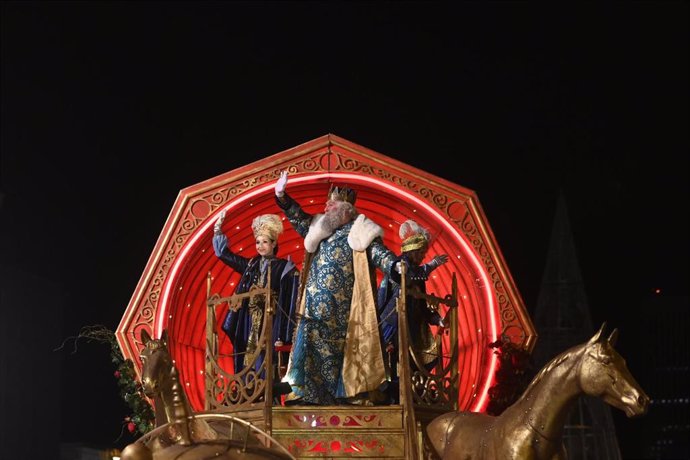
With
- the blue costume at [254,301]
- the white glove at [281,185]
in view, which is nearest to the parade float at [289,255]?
the blue costume at [254,301]

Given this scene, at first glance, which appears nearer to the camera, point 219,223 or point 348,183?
point 219,223

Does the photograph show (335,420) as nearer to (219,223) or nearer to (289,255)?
(219,223)

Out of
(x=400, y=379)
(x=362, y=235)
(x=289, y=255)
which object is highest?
(x=289, y=255)

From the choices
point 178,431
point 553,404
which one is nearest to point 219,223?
point 553,404

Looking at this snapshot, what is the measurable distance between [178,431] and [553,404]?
2.13 m

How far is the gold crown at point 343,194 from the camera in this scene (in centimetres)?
815

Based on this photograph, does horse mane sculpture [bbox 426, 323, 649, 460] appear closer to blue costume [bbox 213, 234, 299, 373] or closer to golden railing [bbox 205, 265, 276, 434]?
golden railing [bbox 205, 265, 276, 434]

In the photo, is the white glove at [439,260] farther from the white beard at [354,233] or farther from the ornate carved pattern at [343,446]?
the ornate carved pattern at [343,446]

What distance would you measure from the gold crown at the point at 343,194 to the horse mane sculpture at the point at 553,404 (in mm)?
2380

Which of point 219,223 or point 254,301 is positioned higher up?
point 219,223

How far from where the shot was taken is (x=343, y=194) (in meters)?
8.16

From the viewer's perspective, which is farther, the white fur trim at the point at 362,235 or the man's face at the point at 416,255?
the man's face at the point at 416,255

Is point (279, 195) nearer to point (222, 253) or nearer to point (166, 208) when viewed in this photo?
point (222, 253)

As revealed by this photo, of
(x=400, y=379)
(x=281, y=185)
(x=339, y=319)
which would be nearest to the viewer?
(x=400, y=379)
